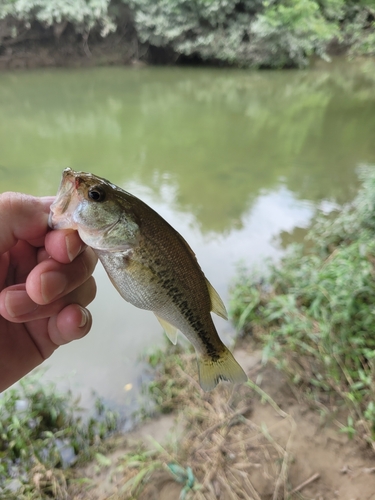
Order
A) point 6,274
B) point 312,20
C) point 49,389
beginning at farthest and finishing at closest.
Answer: point 312,20 < point 49,389 < point 6,274

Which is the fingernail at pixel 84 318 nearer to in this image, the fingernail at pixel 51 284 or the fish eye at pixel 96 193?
the fingernail at pixel 51 284

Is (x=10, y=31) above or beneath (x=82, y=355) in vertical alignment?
above

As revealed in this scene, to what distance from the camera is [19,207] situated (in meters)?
1.28

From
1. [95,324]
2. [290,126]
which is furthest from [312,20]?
[95,324]

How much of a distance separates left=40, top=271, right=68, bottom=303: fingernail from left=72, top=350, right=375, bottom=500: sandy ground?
5.10ft

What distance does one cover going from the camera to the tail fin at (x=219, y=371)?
146 centimetres

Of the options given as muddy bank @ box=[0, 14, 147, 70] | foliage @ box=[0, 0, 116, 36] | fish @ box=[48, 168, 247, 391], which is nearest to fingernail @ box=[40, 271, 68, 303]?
fish @ box=[48, 168, 247, 391]

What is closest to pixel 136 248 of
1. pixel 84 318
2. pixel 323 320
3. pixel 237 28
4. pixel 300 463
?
pixel 84 318

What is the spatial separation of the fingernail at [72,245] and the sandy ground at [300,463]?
1670 millimetres

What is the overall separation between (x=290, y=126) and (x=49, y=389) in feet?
30.9

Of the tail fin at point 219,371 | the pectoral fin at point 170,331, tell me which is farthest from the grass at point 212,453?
the pectoral fin at point 170,331

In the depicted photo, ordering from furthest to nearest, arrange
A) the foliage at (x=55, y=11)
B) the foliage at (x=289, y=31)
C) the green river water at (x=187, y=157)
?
1. the foliage at (x=289, y=31)
2. the foliage at (x=55, y=11)
3. the green river water at (x=187, y=157)

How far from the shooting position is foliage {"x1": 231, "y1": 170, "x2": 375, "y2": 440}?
2.56 metres

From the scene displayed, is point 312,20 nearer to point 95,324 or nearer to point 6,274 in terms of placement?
point 95,324
